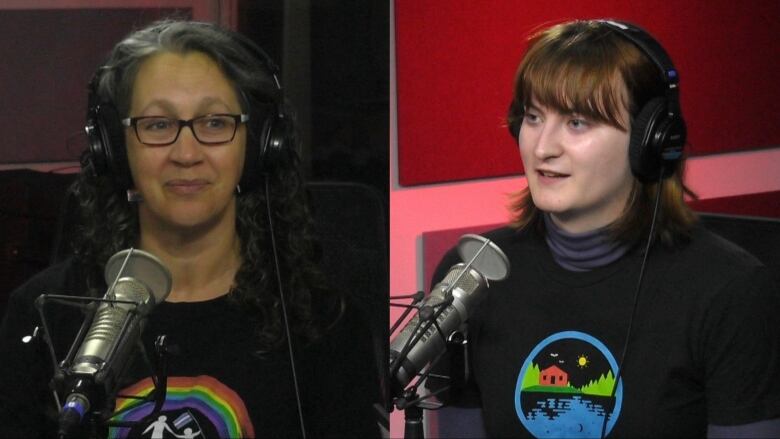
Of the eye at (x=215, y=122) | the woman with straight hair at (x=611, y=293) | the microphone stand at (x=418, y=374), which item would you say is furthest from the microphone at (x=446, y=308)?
the eye at (x=215, y=122)

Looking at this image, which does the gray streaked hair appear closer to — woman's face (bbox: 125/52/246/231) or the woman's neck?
woman's face (bbox: 125/52/246/231)

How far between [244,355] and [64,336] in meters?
0.21

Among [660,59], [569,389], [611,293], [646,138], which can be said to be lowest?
[569,389]

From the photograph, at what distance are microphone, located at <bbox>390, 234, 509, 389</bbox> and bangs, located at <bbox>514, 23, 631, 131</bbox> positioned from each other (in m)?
0.25

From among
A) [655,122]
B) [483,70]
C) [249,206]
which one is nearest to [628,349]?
[655,122]

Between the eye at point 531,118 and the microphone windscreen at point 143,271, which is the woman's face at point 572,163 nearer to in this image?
the eye at point 531,118

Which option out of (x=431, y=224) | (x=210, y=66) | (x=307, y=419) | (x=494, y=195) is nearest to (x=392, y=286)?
(x=431, y=224)

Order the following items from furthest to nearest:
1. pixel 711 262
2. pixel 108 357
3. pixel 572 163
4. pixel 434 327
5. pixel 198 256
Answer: pixel 711 262, pixel 572 163, pixel 434 327, pixel 198 256, pixel 108 357

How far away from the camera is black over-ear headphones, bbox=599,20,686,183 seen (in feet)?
5.06

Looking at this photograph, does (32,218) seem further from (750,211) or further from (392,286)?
(750,211)

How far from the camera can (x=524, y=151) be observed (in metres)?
1.55

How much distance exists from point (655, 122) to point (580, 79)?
12 cm

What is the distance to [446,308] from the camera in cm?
139

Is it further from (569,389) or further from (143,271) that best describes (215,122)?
(569,389)
